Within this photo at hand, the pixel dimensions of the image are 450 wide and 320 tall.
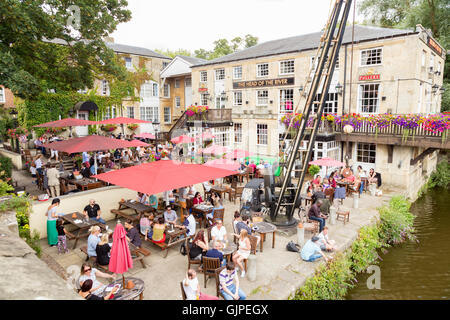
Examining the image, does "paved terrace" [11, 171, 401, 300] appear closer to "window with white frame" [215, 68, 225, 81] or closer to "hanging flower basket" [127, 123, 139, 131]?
"window with white frame" [215, 68, 225, 81]

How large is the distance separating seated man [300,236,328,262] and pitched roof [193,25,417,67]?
15709mm

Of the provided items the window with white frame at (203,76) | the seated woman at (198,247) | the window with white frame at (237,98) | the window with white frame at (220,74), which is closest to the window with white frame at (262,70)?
the window with white frame at (237,98)

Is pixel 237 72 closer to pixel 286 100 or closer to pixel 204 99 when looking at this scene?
pixel 204 99

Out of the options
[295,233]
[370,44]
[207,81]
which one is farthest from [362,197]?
[207,81]

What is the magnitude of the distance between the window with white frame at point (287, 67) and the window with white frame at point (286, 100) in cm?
146

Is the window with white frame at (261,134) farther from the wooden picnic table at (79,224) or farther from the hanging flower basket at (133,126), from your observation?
the wooden picnic table at (79,224)

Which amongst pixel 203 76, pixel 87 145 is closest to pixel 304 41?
pixel 203 76

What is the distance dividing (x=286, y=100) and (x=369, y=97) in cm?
618

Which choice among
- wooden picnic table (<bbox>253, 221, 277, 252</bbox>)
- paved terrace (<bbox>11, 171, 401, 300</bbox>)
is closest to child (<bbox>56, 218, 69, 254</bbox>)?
paved terrace (<bbox>11, 171, 401, 300</bbox>)

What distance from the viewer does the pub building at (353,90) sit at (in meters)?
→ 17.5

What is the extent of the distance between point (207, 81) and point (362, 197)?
18.8 m

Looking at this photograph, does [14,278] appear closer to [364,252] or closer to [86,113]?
[364,252]

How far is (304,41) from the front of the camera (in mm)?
23562

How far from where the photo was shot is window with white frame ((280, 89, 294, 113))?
22.7 m
